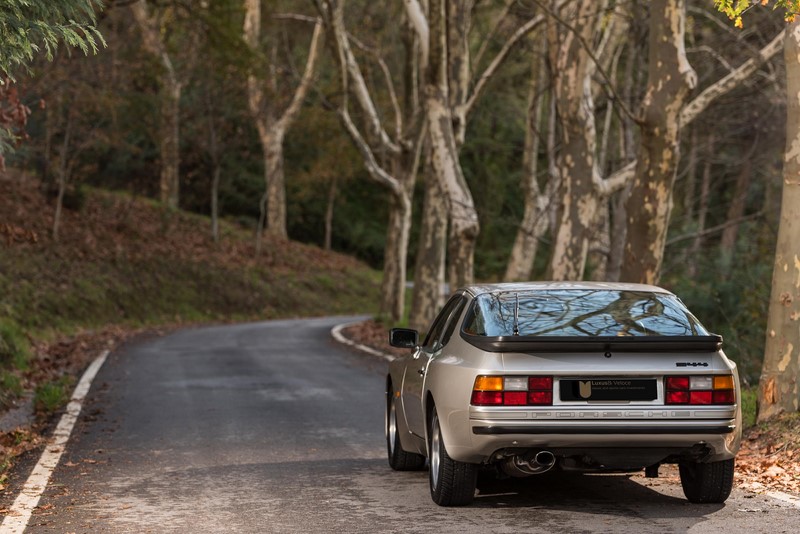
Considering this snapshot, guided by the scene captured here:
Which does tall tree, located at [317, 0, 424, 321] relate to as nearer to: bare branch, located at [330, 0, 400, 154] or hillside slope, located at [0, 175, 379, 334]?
bare branch, located at [330, 0, 400, 154]

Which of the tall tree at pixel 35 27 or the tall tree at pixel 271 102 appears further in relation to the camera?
the tall tree at pixel 271 102

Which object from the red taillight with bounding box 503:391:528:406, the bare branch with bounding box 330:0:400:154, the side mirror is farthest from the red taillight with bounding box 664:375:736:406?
the bare branch with bounding box 330:0:400:154

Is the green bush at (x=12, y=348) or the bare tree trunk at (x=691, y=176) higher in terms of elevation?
the bare tree trunk at (x=691, y=176)

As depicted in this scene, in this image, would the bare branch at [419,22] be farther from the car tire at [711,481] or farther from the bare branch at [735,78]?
the car tire at [711,481]

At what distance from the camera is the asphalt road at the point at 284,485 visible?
7371 mm

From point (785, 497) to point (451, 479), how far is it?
2.18 m

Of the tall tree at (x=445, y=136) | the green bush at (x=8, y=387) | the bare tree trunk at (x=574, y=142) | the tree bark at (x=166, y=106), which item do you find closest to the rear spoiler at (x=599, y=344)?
the green bush at (x=8, y=387)

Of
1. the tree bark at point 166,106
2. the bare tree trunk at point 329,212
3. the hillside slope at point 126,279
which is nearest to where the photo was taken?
the hillside slope at point 126,279

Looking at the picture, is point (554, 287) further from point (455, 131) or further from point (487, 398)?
point (455, 131)

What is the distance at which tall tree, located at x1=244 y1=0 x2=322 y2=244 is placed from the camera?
4800 centimetres

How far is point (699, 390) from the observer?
7410mm

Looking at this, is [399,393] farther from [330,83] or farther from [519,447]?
[330,83]

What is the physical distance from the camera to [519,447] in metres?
7.38

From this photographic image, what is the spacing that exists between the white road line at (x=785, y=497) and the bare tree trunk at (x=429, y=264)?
1832 centimetres
